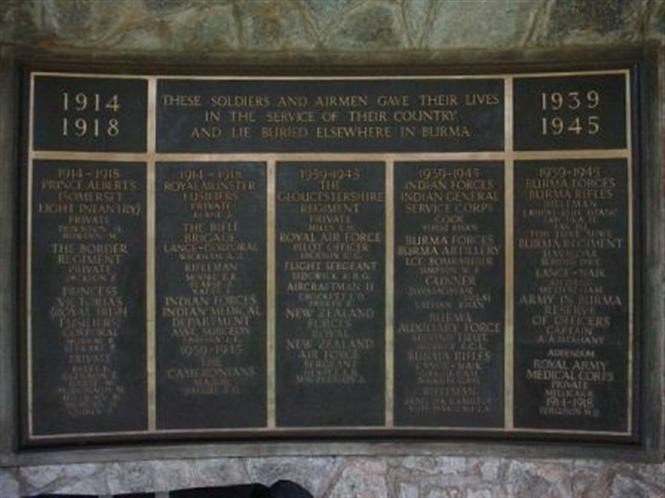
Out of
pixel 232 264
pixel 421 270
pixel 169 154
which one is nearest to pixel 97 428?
pixel 232 264

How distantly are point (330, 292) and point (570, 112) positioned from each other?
179 cm

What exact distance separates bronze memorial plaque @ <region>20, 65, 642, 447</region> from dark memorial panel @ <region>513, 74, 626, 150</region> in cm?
1

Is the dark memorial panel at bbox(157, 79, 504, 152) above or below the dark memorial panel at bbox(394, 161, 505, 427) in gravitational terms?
above

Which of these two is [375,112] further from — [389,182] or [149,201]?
[149,201]

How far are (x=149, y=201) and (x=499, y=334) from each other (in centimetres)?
225

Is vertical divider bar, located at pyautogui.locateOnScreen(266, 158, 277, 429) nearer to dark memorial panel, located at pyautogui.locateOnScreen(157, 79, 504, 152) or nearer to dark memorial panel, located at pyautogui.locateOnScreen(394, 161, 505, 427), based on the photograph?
dark memorial panel, located at pyautogui.locateOnScreen(157, 79, 504, 152)

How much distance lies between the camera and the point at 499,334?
5.28m

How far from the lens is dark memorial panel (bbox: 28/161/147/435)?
205 inches

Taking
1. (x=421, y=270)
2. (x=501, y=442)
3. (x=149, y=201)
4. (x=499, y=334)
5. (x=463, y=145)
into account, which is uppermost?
(x=463, y=145)

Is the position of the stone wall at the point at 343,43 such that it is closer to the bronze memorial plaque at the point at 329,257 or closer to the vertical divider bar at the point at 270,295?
the bronze memorial plaque at the point at 329,257

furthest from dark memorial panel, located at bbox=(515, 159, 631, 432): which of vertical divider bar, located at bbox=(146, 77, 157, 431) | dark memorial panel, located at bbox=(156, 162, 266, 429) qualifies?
vertical divider bar, located at bbox=(146, 77, 157, 431)

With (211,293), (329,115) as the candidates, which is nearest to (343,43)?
(329,115)

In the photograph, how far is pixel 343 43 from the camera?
5262 mm

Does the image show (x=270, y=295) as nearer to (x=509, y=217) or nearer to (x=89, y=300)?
(x=89, y=300)
